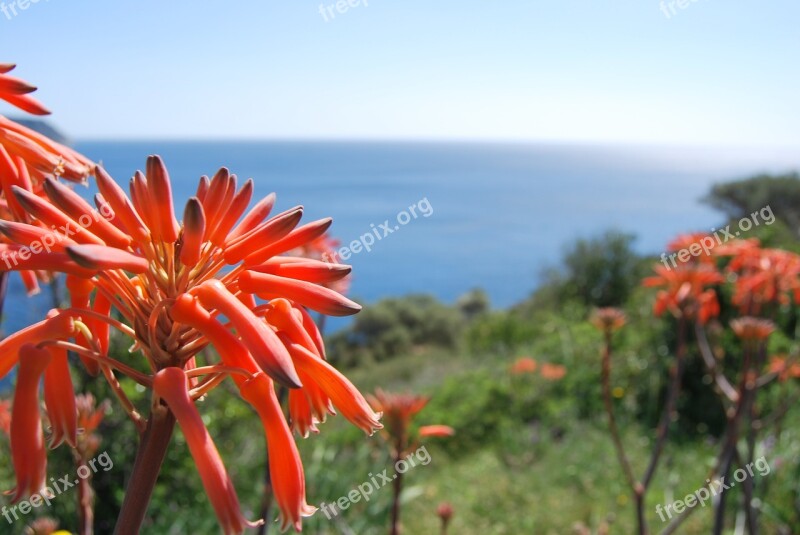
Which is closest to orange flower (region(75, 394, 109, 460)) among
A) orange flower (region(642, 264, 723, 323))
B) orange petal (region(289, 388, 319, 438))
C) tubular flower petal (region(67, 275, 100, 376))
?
tubular flower petal (region(67, 275, 100, 376))

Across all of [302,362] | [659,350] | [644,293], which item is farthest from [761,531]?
[644,293]

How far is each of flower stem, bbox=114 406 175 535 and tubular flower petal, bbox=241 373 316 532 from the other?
0.13 meters

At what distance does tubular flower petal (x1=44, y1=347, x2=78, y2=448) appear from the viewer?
1037 millimetres

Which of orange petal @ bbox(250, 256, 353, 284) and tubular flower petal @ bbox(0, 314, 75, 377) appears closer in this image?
tubular flower petal @ bbox(0, 314, 75, 377)

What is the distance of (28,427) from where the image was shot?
0.94 meters

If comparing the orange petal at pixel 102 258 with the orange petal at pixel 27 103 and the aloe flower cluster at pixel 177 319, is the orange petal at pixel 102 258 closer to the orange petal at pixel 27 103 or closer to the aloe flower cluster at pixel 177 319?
the aloe flower cluster at pixel 177 319

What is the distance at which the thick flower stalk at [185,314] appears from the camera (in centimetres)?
95

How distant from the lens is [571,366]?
10.8 m

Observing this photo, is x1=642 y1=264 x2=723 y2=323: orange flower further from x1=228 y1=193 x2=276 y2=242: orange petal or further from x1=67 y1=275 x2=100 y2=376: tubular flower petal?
x1=67 y1=275 x2=100 y2=376: tubular flower petal

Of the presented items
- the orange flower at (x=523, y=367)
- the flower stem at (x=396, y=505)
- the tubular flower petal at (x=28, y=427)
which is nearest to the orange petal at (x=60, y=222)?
the tubular flower petal at (x=28, y=427)

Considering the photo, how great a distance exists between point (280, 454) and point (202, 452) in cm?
13

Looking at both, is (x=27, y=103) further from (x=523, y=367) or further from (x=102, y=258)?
(x=523, y=367)

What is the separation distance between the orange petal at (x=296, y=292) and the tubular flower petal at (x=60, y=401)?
310 mm

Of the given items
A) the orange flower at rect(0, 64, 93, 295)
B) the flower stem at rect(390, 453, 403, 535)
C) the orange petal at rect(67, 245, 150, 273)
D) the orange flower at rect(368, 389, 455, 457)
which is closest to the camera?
the orange petal at rect(67, 245, 150, 273)
